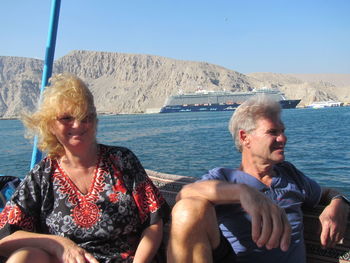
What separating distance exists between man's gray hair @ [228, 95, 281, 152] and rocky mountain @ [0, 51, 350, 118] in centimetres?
7574

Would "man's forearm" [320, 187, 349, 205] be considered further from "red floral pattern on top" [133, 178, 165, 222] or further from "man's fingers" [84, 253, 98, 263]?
"man's fingers" [84, 253, 98, 263]

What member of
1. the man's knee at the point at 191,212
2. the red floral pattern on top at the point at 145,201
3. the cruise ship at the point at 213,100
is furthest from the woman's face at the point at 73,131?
the cruise ship at the point at 213,100

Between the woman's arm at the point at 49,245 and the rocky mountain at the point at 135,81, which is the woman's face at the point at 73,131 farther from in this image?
the rocky mountain at the point at 135,81

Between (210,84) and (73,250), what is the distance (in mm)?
86544

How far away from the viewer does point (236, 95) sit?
204 ft

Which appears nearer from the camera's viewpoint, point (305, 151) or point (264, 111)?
point (264, 111)

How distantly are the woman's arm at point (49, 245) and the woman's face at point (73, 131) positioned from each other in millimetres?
317

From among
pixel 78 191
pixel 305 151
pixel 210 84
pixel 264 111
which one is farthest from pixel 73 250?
pixel 210 84

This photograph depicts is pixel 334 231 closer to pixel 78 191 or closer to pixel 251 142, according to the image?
pixel 251 142

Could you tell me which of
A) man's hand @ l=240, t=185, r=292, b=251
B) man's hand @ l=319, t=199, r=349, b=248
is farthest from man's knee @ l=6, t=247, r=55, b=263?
man's hand @ l=319, t=199, r=349, b=248

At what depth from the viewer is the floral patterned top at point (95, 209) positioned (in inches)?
49.5

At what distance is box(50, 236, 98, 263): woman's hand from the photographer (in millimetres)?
1181

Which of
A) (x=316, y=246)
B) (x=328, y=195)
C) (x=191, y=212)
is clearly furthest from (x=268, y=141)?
(x=191, y=212)

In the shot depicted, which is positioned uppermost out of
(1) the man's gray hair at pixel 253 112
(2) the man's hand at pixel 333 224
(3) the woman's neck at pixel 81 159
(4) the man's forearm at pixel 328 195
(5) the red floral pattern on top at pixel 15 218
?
(1) the man's gray hair at pixel 253 112
